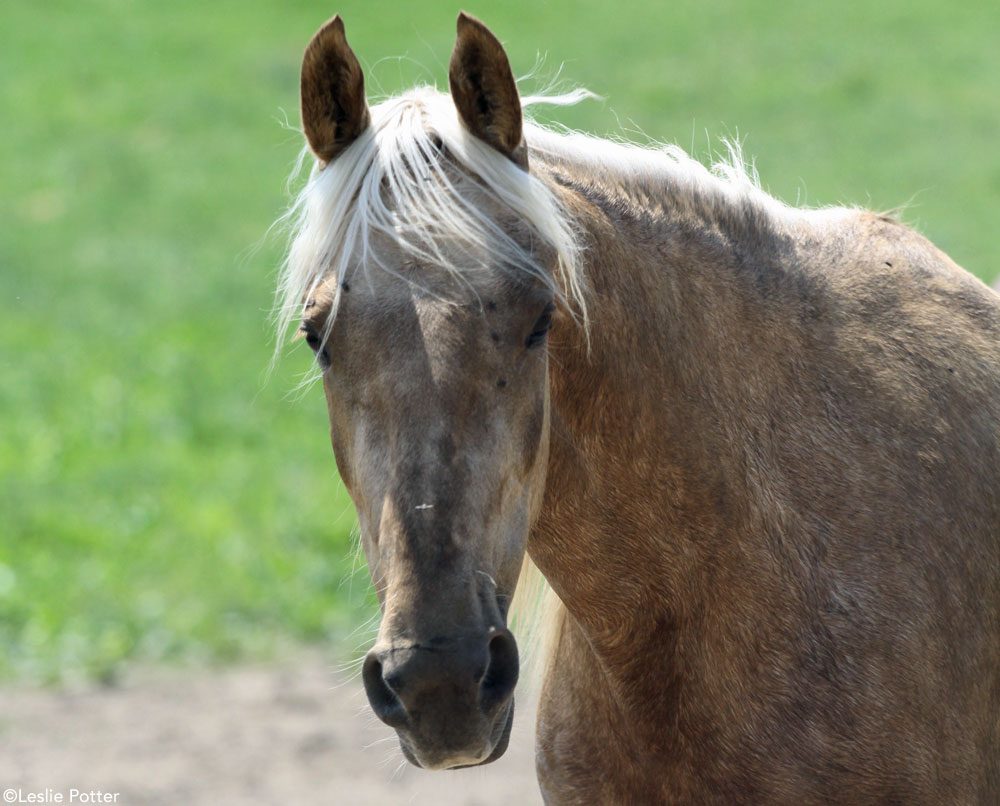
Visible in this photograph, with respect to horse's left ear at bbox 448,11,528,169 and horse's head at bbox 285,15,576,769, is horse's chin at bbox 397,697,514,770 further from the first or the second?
horse's left ear at bbox 448,11,528,169

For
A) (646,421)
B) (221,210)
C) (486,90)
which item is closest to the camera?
(486,90)

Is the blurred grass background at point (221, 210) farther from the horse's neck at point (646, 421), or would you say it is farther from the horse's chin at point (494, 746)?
the horse's chin at point (494, 746)

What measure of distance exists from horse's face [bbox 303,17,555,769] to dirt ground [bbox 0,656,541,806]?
9.54ft

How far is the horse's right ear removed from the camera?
226 centimetres

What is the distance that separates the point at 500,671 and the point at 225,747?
3727 mm

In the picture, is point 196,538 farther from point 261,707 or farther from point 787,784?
point 787,784

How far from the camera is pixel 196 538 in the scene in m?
7.30

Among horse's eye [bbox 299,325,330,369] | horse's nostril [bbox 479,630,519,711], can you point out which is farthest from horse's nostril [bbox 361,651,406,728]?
horse's eye [bbox 299,325,330,369]

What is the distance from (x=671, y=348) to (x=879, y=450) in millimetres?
490

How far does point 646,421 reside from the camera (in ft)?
7.95

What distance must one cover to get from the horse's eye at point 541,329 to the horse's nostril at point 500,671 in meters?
0.50

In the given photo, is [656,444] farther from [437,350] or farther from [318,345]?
[318,345]

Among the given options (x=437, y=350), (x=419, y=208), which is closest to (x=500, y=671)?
(x=437, y=350)

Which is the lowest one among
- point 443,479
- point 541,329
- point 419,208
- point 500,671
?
point 500,671
